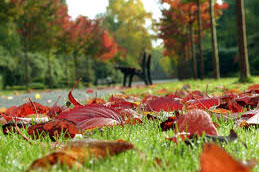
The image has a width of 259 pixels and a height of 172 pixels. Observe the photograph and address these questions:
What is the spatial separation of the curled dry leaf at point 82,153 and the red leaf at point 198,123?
321mm

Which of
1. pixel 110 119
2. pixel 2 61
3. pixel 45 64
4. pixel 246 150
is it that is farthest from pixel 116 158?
pixel 45 64

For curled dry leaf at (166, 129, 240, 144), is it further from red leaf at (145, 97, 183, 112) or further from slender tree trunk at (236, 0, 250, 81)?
slender tree trunk at (236, 0, 250, 81)

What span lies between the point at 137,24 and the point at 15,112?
32.9m

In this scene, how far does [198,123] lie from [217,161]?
0.48m

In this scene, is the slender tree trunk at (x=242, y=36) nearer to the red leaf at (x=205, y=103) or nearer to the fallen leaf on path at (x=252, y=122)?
the red leaf at (x=205, y=103)

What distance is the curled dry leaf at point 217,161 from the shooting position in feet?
2.00

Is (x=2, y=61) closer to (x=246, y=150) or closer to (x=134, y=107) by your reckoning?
(x=134, y=107)

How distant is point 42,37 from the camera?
17609mm

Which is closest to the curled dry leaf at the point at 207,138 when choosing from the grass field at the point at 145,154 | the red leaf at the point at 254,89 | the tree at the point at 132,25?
the grass field at the point at 145,154

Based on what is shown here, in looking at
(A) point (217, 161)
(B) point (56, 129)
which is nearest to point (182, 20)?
(B) point (56, 129)

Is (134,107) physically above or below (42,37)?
below

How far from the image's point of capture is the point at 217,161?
2.17 ft

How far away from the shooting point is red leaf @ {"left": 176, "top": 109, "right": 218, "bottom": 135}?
1.12 m

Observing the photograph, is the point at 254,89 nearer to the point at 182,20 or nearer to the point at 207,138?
the point at 207,138
